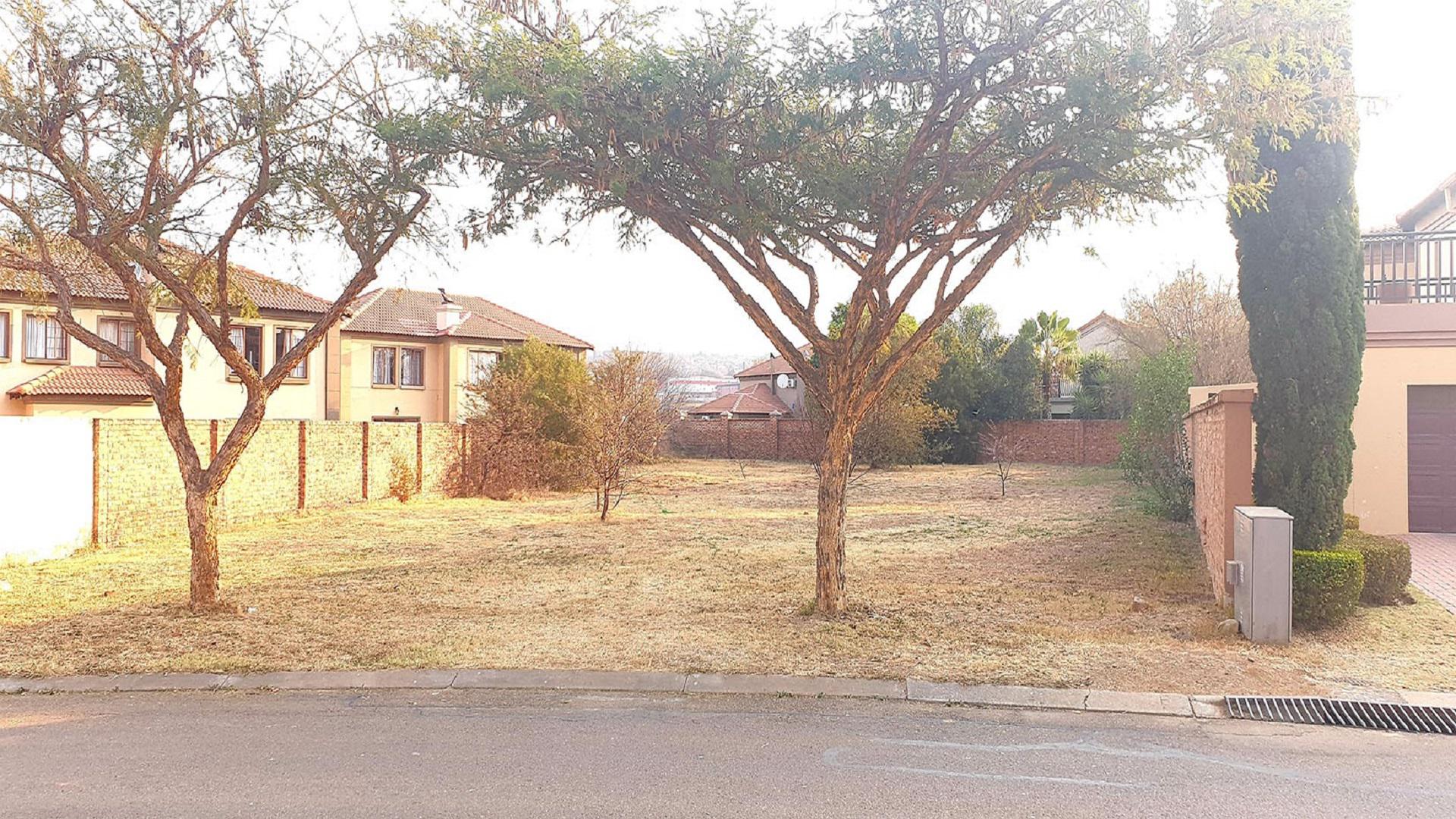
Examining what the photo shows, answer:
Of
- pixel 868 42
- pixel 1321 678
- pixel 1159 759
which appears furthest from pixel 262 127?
→ pixel 1321 678

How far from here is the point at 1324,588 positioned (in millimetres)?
8703

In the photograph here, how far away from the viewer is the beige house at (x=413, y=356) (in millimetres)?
34469

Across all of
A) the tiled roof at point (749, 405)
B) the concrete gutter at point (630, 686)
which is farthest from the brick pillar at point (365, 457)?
the tiled roof at point (749, 405)

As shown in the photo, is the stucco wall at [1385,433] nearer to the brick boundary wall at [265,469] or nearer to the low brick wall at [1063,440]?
the brick boundary wall at [265,469]

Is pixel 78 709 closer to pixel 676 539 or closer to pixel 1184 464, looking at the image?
pixel 676 539

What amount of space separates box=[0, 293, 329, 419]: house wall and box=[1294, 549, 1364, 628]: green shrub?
2194cm

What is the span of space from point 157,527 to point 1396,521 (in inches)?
720

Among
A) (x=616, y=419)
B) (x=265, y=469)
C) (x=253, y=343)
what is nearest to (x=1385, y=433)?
(x=616, y=419)

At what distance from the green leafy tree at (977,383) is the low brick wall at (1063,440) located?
0.86 meters

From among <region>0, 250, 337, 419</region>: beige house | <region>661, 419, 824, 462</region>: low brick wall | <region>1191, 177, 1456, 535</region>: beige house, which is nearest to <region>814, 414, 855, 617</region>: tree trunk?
<region>1191, 177, 1456, 535</region>: beige house

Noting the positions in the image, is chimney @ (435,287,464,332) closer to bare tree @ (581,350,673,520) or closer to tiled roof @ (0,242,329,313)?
bare tree @ (581,350,673,520)

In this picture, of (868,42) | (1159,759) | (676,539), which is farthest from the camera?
(676,539)

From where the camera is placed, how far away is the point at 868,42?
28.0 feet

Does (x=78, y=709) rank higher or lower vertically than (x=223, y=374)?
lower
